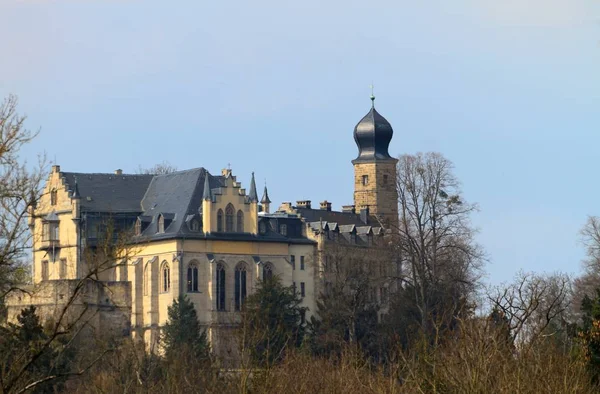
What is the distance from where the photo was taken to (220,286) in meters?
103

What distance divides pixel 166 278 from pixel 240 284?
178 inches

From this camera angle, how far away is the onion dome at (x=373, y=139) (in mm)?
122875

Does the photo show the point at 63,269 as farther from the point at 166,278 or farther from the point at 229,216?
the point at 229,216

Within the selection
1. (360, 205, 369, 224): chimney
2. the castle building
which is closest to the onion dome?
(360, 205, 369, 224): chimney

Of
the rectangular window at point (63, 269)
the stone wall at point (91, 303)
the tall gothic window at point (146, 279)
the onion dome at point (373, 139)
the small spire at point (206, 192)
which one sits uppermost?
the onion dome at point (373, 139)

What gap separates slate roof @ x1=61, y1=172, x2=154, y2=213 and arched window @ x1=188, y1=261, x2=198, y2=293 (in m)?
6.02

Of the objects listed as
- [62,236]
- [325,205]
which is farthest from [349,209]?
[62,236]

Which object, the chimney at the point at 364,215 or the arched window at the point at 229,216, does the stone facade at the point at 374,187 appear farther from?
the arched window at the point at 229,216

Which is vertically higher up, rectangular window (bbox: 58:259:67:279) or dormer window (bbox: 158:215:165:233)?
dormer window (bbox: 158:215:165:233)

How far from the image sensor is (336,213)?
389 feet

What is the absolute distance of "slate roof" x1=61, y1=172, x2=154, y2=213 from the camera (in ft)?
345

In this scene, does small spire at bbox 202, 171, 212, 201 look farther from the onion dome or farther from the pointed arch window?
the onion dome

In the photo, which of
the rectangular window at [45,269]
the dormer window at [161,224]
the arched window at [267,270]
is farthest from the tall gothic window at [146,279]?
the arched window at [267,270]

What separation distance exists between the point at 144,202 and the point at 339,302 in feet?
52.9
